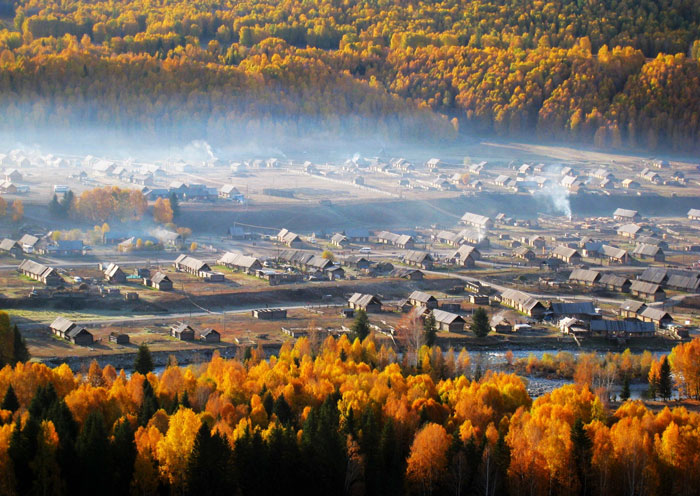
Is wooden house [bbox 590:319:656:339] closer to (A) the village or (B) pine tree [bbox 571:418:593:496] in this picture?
(A) the village

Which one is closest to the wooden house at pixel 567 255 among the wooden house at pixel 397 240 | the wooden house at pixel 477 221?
the wooden house at pixel 397 240

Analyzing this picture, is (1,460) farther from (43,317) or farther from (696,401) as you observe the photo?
(696,401)

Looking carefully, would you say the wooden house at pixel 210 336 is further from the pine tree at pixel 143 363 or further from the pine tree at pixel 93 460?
the pine tree at pixel 93 460

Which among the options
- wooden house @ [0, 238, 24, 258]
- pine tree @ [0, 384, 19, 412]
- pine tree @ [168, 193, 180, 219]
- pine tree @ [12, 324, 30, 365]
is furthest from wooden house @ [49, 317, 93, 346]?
pine tree @ [168, 193, 180, 219]

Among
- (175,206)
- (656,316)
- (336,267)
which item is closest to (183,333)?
(336,267)

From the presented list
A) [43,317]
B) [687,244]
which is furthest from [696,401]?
[687,244]

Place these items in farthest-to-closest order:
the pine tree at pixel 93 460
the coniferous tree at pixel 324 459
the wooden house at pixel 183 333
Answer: the wooden house at pixel 183 333 < the coniferous tree at pixel 324 459 < the pine tree at pixel 93 460
